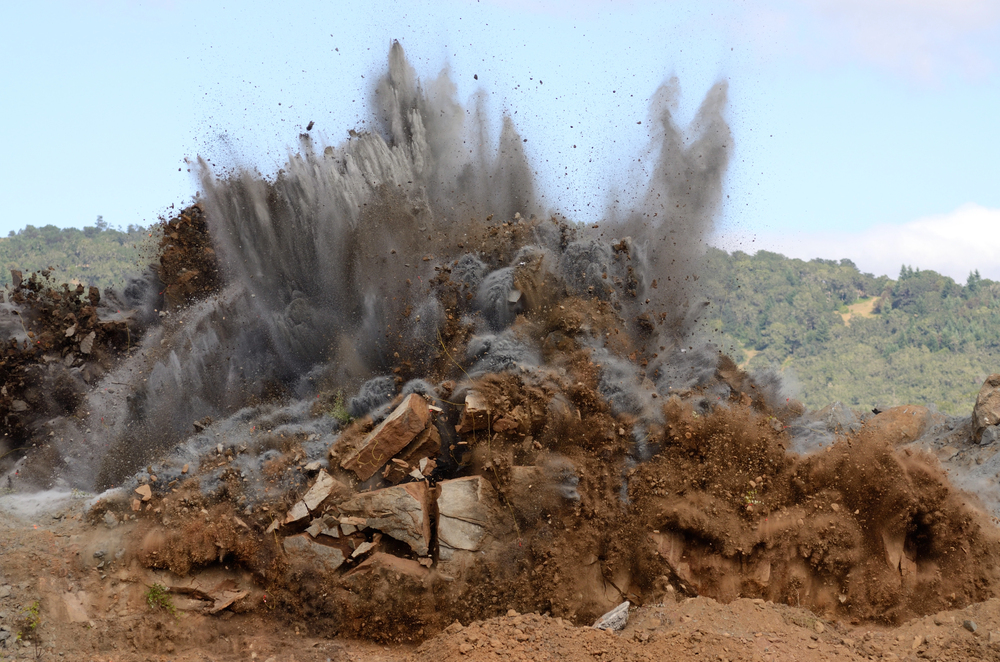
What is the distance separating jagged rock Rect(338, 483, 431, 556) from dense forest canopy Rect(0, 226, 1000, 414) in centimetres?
3368

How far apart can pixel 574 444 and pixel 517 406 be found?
1.25m

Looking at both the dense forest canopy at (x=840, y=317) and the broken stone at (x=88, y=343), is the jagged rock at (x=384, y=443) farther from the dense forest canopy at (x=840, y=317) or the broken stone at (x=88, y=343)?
the dense forest canopy at (x=840, y=317)

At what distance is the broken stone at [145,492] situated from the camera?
12.7m

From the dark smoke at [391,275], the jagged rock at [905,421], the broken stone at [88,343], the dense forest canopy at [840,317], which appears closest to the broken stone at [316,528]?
the dark smoke at [391,275]

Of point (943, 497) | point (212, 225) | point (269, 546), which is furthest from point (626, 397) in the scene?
point (212, 225)

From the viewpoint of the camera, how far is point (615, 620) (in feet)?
37.3

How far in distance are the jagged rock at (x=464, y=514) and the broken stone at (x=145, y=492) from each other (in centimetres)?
523

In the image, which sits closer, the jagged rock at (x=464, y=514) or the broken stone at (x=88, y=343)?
the jagged rock at (x=464, y=514)

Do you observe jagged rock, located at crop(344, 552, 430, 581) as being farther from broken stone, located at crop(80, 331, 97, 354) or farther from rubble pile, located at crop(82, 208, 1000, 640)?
broken stone, located at crop(80, 331, 97, 354)

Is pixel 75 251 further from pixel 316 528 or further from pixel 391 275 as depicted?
pixel 316 528

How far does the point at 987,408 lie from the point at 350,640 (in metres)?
12.9

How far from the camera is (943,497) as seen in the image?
12.2m

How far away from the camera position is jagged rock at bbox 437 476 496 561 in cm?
1205

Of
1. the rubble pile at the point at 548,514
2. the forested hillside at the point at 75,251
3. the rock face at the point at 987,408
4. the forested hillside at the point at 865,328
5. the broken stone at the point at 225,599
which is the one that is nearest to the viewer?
the broken stone at the point at 225,599
